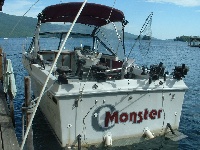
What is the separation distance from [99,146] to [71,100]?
1802 mm

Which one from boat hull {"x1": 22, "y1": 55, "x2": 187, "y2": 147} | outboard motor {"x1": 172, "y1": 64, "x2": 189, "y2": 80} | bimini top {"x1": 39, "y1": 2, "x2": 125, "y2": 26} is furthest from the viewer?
bimini top {"x1": 39, "y1": 2, "x2": 125, "y2": 26}

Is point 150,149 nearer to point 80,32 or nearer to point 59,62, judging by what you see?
point 59,62

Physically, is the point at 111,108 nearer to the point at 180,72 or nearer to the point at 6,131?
the point at 180,72

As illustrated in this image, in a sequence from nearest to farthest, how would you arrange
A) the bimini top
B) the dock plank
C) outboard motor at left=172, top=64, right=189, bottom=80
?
the dock plank, outboard motor at left=172, top=64, right=189, bottom=80, the bimini top

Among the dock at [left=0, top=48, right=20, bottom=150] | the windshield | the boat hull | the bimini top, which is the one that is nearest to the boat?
the boat hull

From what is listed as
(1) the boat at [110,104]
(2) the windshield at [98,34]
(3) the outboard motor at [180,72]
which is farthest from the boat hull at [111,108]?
(2) the windshield at [98,34]

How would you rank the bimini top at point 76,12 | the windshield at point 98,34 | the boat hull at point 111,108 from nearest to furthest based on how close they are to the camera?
the boat hull at point 111,108
the bimini top at point 76,12
the windshield at point 98,34

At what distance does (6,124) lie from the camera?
7895 mm

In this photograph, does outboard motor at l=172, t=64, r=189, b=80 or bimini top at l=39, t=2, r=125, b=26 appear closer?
outboard motor at l=172, t=64, r=189, b=80

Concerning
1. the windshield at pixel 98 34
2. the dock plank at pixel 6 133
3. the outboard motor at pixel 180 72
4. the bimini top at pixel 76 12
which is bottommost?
the dock plank at pixel 6 133

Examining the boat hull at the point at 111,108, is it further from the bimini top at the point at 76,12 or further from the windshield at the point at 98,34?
the windshield at the point at 98,34

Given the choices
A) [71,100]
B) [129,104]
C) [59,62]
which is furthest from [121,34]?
[71,100]

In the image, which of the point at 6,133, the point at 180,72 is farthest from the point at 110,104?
the point at 6,133

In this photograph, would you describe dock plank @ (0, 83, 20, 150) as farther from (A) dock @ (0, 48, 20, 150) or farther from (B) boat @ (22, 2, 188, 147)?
(B) boat @ (22, 2, 188, 147)
